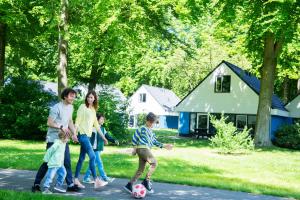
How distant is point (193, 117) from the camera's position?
137ft

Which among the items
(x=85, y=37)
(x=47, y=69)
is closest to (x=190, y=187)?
(x=85, y=37)

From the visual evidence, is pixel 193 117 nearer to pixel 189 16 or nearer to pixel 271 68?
pixel 271 68

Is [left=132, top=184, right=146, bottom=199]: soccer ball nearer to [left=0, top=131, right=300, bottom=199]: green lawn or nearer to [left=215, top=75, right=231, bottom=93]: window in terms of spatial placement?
[left=0, top=131, right=300, bottom=199]: green lawn

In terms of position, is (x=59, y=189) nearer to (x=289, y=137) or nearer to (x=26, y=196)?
(x=26, y=196)

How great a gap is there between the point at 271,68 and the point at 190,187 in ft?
66.3

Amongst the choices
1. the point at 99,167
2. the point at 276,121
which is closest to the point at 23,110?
the point at 99,167

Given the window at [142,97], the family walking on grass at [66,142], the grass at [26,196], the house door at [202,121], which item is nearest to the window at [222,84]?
the house door at [202,121]

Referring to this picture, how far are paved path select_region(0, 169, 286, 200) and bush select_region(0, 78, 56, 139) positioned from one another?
15.2 m

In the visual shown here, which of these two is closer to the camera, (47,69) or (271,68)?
(271,68)

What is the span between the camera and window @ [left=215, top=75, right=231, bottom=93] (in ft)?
129

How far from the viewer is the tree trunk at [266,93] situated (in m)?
28.6

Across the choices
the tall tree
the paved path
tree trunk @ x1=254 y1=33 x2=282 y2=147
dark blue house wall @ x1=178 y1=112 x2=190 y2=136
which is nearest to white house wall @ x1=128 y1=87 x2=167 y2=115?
dark blue house wall @ x1=178 y1=112 x2=190 y2=136

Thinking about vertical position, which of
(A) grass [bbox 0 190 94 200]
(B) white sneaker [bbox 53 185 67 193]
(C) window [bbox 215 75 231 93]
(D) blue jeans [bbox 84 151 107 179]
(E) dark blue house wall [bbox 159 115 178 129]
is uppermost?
(C) window [bbox 215 75 231 93]

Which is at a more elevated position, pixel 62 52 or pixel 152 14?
pixel 152 14
